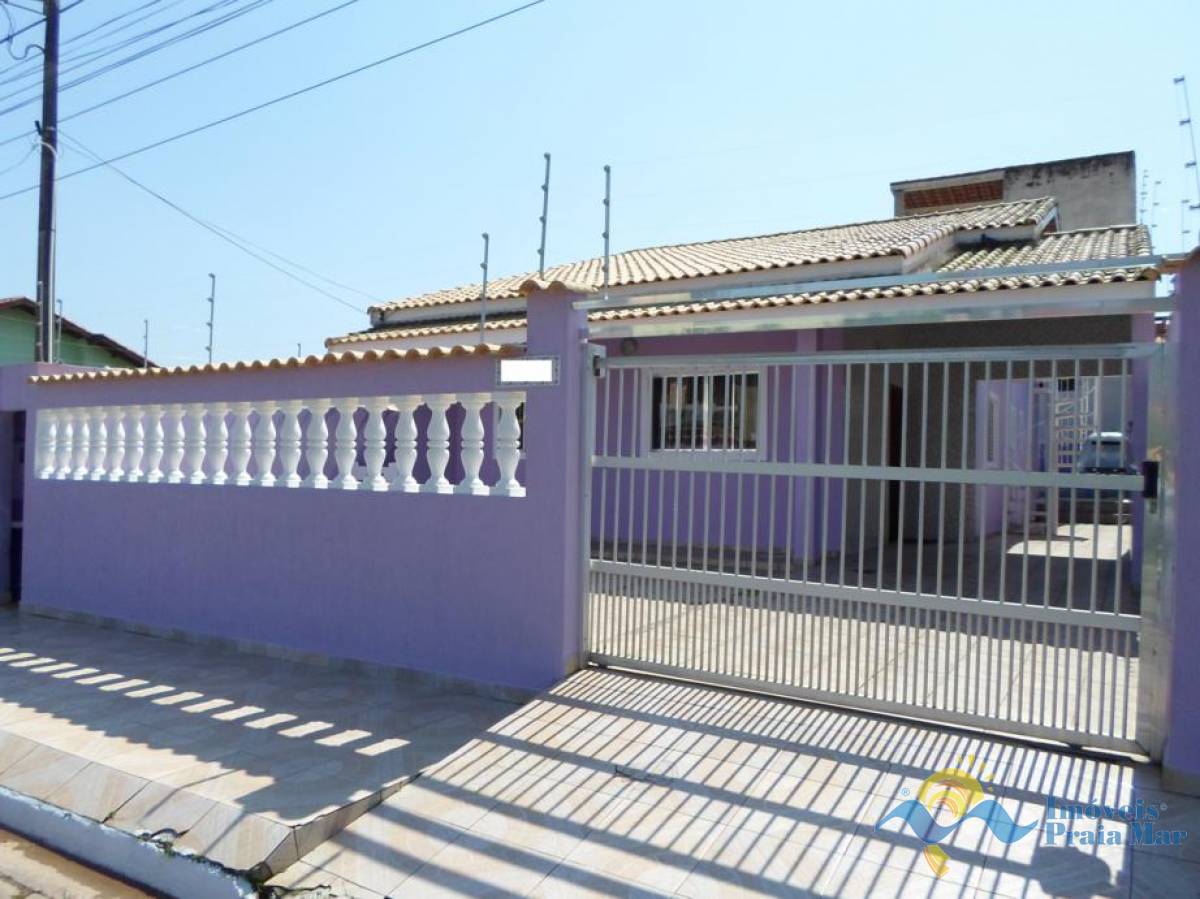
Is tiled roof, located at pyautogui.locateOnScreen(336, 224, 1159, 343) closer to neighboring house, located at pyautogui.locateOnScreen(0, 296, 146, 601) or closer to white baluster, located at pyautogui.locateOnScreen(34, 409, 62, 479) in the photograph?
white baluster, located at pyautogui.locateOnScreen(34, 409, 62, 479)

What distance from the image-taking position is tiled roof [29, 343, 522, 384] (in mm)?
4891

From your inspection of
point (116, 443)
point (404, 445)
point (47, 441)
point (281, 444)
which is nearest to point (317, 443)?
point (281, 444)

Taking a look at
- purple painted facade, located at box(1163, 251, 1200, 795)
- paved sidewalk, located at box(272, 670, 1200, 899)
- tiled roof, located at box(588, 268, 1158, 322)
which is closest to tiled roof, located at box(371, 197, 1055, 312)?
tiled roof, located at box(588, 268, 1158, 322)

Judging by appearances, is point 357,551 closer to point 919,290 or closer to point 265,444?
point 265,444

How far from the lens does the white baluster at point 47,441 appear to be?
23.7 ft

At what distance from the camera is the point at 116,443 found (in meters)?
6.77

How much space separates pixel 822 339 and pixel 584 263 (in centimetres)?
724

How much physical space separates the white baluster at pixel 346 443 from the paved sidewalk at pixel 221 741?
1207 millimetres

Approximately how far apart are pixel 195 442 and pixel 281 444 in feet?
3.13

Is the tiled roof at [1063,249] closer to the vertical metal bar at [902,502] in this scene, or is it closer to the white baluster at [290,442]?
the vertical metal bar at [902,502]

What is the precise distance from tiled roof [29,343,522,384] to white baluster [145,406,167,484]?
0.28 m

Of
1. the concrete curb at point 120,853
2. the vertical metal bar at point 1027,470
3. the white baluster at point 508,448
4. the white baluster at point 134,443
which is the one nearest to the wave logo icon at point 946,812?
the vertical metal bar at point 1027,470

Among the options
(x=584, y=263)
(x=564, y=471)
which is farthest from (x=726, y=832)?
(x=584, y=263)

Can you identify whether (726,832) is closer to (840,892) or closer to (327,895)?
(840,892)
